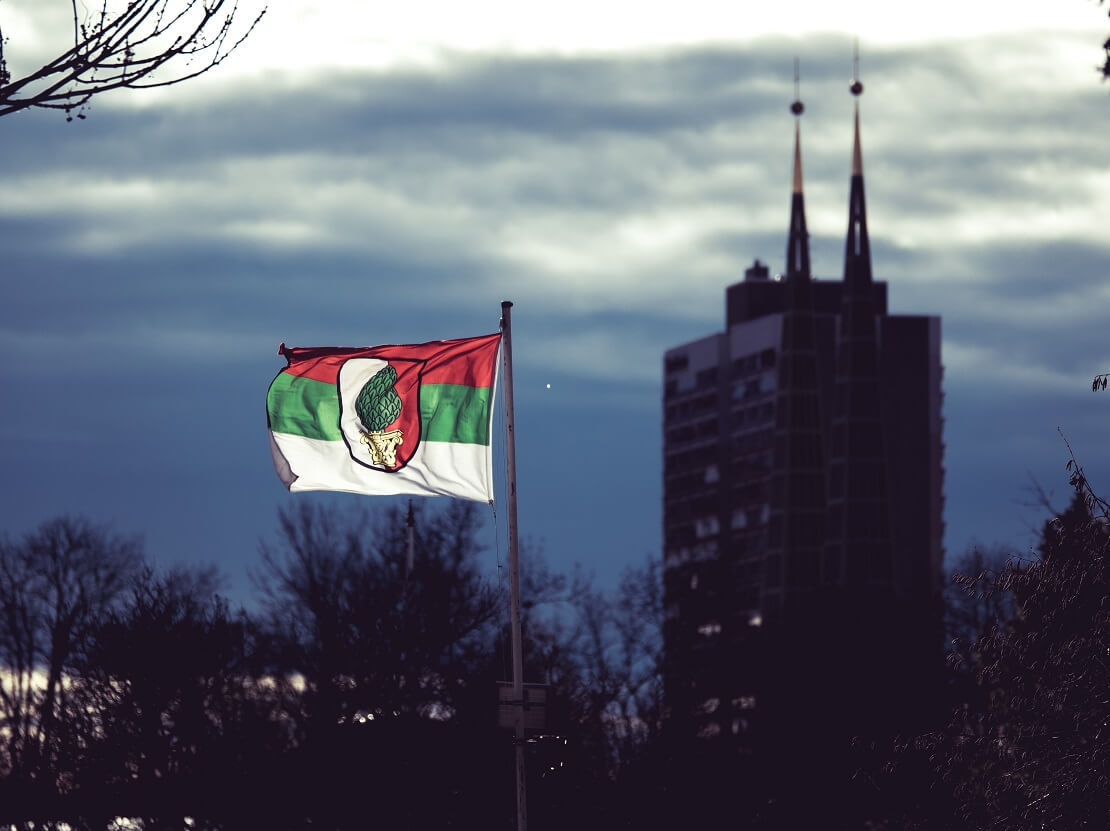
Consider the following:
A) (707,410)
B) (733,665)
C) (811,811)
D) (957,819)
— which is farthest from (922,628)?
(707,410)

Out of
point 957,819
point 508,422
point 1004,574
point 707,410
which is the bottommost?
point 957,819

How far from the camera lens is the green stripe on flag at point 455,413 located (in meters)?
28.8

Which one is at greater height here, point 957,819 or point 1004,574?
point 1004,574

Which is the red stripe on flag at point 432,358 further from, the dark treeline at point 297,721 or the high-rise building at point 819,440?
the high-rise building at point 819,440

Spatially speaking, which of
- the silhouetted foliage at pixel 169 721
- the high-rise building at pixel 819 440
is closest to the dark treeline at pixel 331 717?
the silhouetted foliage at pixel 169 721

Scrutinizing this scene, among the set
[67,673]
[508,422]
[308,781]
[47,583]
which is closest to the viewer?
[508,422]

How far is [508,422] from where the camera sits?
2855cm

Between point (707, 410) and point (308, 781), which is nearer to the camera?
point (308, 781)

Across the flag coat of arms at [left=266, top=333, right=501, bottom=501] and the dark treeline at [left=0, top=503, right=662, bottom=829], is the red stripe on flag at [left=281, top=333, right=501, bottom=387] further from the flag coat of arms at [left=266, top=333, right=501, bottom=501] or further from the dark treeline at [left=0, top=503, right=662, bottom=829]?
the dark treeline at [left=0, top=503, right=662, bottom=829]

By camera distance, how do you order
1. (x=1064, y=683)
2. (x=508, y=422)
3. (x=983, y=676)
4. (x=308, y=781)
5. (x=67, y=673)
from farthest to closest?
(x=67, y=673)
(x=308, y=781)
(x=508, y=422)
(x=983, y=676)
(x=1064, y=683)

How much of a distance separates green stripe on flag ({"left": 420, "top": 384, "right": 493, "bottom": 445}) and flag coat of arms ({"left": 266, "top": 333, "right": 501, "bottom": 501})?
0.01 meters

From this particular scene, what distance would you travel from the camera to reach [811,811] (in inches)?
3305

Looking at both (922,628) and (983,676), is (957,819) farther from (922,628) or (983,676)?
(922,628)

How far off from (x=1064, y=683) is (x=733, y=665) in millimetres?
81483
